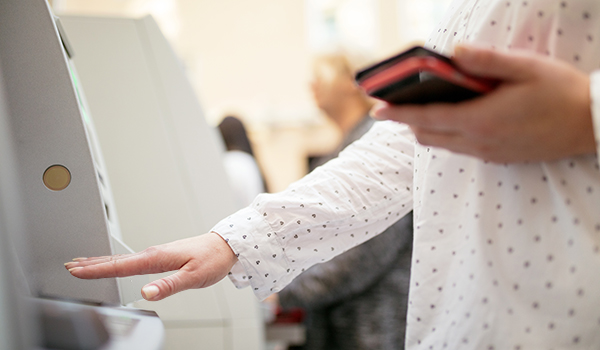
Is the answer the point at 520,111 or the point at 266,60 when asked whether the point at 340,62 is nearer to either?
the point at 520,111

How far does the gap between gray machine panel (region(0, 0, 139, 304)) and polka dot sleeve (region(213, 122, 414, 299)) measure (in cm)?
14

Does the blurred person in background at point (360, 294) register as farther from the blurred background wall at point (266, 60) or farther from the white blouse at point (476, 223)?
the blurred background wall at point (266, 60)

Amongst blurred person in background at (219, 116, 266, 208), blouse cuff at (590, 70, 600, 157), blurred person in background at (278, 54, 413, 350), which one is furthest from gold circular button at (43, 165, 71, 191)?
blurred person in background at (278, 54, 413, 350)

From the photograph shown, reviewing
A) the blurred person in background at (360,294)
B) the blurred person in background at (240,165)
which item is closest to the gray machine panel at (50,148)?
the blurred person in background at (240,165)

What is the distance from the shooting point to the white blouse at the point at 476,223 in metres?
0.36

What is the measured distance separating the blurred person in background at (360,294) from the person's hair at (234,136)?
66 centimetres

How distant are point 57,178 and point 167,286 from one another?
0.59 ft

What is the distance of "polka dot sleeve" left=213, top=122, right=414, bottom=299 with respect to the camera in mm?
502

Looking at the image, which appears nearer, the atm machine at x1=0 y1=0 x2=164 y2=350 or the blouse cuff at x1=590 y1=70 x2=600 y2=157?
the blouse cuff at x1=590 y1=70 x2=600 y2=157

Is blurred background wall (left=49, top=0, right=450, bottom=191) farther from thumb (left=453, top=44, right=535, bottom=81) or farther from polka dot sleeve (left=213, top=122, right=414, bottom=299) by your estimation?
thumb (left=453, top=44, right=535, bottom=81)

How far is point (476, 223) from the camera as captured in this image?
41 centimetres

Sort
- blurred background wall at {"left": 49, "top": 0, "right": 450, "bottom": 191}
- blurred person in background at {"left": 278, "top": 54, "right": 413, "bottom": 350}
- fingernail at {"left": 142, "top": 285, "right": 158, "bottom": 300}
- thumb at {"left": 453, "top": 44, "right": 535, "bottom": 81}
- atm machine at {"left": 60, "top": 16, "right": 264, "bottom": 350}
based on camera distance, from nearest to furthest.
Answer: thumb at {"left": 453, "top": 44, "right": 535, "bottom": 81} → fingernail at {"left": 142, "top": 285, "right": 158, "bottom": 300} → atm machine at {"left": 60, "top": 16, "right": 264, "bottom": 350} → blurred person in background at {"left": 278, "top": 54, "right": 413, "bottom": 350} → blurred background wall at {"left": 49, "top": 0, "right": 450, "bottom": 191}

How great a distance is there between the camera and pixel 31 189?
0.47m

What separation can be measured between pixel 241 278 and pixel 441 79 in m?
0.33
